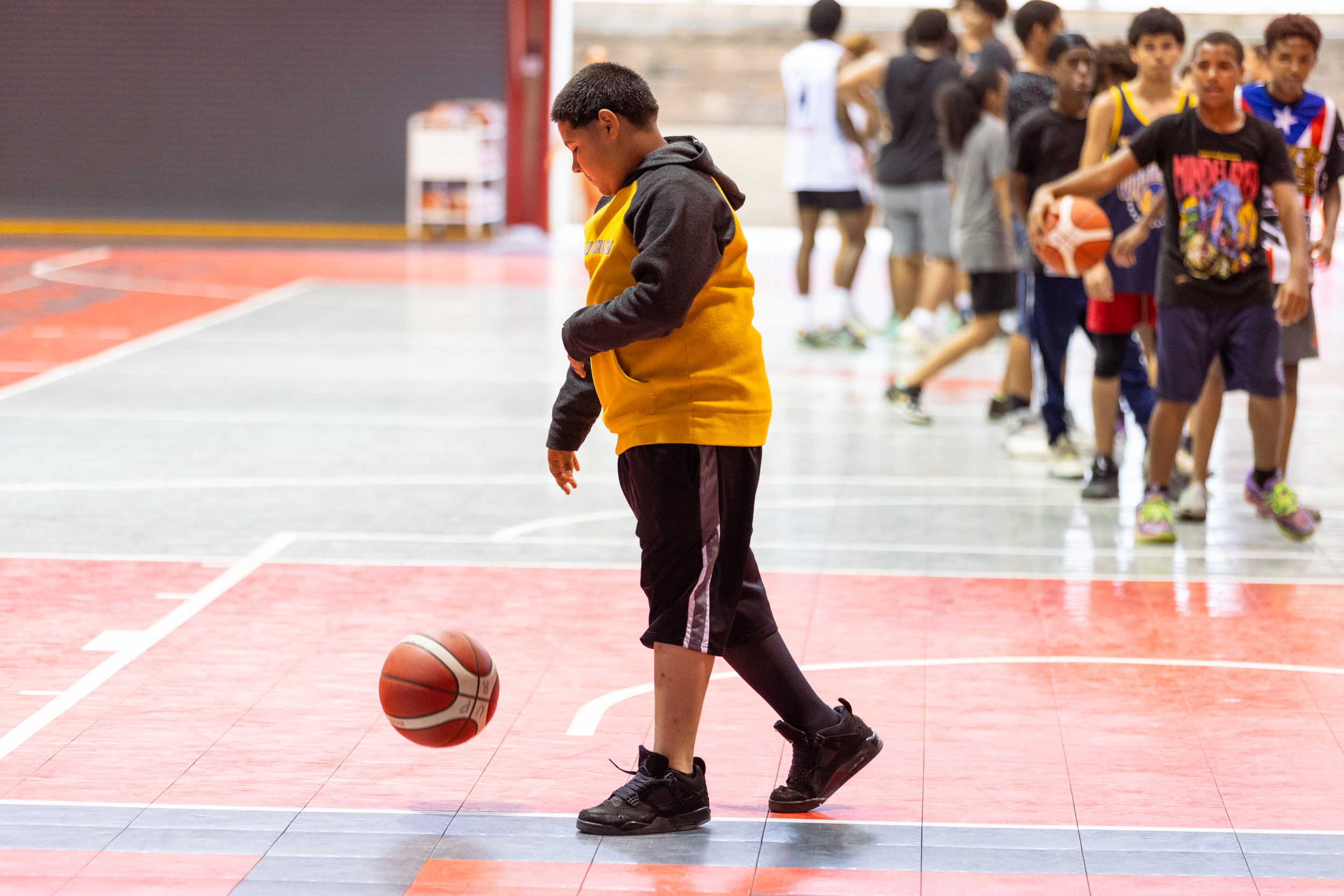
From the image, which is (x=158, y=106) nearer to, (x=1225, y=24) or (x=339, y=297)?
(x=339, y=297)

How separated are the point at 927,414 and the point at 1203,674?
4.88 metres

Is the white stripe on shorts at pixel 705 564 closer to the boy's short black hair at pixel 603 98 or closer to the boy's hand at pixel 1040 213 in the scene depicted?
the boy's short black hair at pixel 603 98

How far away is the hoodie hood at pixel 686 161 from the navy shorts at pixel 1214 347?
131 inches

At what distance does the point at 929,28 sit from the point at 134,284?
27.3ft

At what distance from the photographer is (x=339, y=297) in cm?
1547

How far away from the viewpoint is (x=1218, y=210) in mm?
6578

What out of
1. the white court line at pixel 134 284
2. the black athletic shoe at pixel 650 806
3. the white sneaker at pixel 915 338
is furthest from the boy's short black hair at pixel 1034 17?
the white court line at pixel 134 284

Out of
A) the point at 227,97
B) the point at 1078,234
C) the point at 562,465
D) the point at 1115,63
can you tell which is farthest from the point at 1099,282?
the point at 227,97

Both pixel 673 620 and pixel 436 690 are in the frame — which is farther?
pixel 436 690

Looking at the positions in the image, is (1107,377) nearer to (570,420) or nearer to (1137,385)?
(1137,385)

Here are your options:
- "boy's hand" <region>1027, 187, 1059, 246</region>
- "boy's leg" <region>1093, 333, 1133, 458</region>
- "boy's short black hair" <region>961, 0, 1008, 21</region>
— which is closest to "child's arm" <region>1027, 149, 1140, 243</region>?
"boy's hand" <region>1027, 187, 1059, 246</region>

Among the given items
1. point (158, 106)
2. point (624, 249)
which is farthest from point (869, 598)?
point (158, 106)

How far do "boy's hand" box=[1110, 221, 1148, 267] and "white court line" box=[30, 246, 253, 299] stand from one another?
393 inches

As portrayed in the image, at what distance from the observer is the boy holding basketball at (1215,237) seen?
653 centimetres
